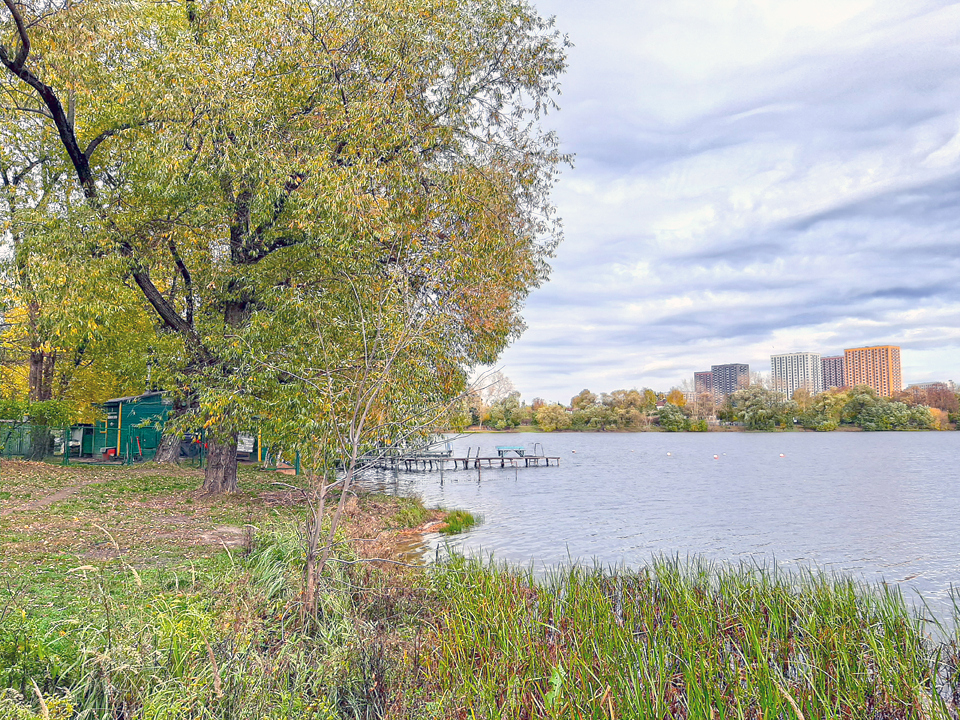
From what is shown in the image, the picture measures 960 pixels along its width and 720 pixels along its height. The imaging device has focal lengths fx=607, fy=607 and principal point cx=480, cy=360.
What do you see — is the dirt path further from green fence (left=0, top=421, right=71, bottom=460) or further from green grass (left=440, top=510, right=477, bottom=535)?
green grass (left=440, top=510, right=477, bottom=535)

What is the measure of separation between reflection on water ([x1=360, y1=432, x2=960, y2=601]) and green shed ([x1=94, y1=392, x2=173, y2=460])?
1000 centimetres

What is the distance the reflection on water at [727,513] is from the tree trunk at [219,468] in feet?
19.9

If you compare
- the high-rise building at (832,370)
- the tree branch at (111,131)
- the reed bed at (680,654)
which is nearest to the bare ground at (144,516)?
the reed bed at (680,654)

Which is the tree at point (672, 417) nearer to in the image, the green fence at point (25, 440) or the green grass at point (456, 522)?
the green grass at point (456, 522)

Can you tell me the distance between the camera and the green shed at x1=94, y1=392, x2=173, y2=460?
24328 millimetres

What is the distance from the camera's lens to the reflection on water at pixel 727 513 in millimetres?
14145

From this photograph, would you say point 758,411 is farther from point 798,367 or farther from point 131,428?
point 798,367

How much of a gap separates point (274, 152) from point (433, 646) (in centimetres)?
965

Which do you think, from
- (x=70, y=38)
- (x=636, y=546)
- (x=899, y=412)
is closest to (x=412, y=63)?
(x=70, y=38)

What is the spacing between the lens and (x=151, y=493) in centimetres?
1498

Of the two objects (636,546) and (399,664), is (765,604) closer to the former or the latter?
(399,664)

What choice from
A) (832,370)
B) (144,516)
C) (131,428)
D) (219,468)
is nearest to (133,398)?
(131,428)

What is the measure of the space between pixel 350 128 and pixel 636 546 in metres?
11.7

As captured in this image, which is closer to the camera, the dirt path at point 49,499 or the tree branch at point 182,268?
the dirt path at point 49,499
